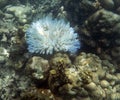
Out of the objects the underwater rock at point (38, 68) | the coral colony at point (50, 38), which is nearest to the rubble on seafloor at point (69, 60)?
the underwater rock at point (38, 68)

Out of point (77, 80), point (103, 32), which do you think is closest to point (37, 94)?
point (77, 80)

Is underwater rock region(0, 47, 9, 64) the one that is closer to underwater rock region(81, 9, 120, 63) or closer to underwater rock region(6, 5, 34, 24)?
underwater rock region(6, 5, 34, 24)

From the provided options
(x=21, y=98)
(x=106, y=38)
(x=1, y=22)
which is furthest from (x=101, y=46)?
(x=1, y=22)

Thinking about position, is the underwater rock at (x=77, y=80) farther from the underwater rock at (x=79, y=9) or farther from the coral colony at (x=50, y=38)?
the underwater rock at (x=79, y=9)

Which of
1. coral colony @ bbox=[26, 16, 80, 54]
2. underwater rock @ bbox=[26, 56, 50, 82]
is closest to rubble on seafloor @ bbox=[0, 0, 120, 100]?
underwater rock @ bbox=[26, 56, 50, 82]

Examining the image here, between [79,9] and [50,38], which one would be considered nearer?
[50,38]

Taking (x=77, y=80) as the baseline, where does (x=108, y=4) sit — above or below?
above

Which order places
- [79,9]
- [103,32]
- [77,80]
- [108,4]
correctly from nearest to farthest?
[77,80] < [103,32] < [108,4] < [79,9]

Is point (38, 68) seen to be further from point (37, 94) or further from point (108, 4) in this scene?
point (108, 4)
